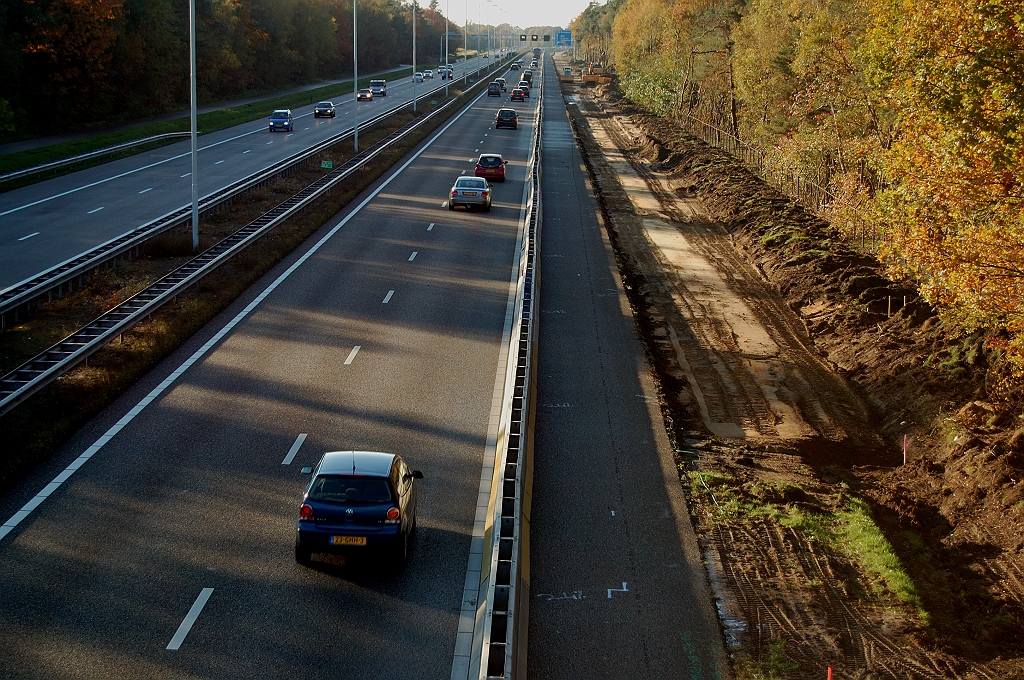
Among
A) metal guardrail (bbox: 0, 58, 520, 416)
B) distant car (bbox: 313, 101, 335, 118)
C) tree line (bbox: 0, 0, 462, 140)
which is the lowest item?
metal guardrail (bbox: 0, 58, 520, 416)

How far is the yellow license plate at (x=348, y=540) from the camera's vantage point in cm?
1202

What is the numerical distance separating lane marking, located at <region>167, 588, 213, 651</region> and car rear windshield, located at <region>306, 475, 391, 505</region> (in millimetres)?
1621

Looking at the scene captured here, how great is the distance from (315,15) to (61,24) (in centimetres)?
7291

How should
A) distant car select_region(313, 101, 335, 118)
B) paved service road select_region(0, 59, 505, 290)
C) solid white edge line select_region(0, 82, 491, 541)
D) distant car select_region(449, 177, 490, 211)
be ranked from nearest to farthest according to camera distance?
solid white edge line select_region(0, 82, 491, 541), paved service road select_region(0, 59, 505, 290), distant car select_region(449, 177, 490, 211), distant car select_region(313, 101, 335, 118)

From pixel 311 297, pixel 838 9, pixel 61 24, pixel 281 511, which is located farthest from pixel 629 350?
pixel 61 24

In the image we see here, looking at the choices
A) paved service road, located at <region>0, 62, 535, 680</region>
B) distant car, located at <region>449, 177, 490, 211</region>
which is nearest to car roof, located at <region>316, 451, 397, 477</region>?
paved service road, located at <region>0, 62, 535, 680</region>

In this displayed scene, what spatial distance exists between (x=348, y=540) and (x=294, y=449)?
4270 mm

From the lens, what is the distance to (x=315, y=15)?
432 feet

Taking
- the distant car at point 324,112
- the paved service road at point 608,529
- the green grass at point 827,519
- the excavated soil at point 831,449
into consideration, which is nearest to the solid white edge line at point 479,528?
the paved service road at point 608,529

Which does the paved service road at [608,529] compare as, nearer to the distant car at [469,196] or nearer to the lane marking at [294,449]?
the lane marking at [294,449]

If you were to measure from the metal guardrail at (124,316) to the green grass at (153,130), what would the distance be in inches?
643

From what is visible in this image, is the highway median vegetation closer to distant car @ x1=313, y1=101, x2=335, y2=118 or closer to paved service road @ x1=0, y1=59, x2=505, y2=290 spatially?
paved service road @ x1=0, y1=59, x2=505, y2=290

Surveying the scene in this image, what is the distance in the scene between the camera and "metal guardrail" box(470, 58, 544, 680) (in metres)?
9.85

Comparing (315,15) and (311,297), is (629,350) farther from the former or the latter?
(315,15)
